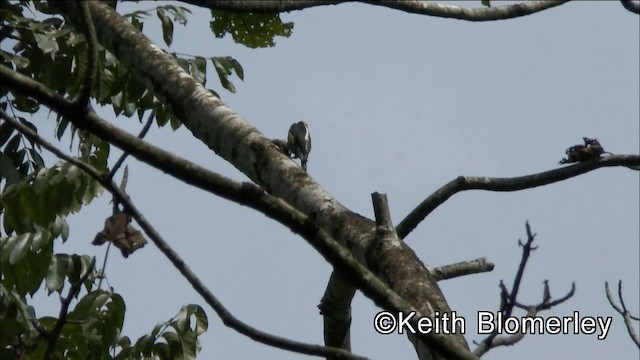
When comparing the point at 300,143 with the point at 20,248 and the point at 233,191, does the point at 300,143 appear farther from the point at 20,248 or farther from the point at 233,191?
the point at 233,191

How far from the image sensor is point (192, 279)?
2.51 m

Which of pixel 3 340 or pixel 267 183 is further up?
pixel 267 183

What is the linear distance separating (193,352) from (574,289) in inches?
80.4

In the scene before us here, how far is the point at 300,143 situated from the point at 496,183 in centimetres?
435

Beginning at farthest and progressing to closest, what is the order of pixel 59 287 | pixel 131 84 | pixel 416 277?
pixel 131 84
pixel 59 287
pixel 416 277

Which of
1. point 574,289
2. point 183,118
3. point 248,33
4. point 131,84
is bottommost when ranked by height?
point 574,289

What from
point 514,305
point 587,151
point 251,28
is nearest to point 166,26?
point 251,28

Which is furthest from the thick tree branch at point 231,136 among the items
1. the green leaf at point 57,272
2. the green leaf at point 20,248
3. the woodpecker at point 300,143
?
the woodpecker at point 300,143

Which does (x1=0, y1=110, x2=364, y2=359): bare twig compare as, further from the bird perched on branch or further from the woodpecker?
the woodpecker

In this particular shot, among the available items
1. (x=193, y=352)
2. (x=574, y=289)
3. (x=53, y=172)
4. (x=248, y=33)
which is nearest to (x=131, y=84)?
(x=248, y=33)

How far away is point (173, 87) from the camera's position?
3.57 meters

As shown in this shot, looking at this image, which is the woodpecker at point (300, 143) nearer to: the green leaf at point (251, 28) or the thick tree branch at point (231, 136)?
the green leaf at point (251, 28)

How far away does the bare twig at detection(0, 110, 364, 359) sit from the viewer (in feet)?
7.96

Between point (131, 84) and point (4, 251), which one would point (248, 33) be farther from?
point (4, 251)
